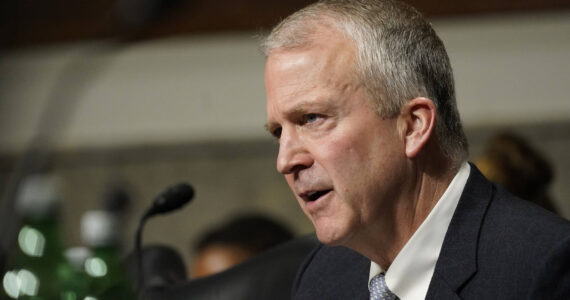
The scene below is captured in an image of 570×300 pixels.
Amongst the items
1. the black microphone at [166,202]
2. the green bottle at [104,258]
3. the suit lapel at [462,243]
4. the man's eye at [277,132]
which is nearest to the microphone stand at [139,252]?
the black microphone at [166,202]

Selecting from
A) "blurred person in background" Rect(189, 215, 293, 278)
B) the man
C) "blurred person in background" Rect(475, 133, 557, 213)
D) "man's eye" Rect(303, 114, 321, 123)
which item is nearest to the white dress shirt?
the man

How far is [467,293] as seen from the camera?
4.68 ft

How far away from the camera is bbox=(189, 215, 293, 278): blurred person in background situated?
2.93m

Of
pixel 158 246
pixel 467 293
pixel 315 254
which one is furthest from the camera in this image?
pixel 158 246

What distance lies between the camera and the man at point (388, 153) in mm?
1466

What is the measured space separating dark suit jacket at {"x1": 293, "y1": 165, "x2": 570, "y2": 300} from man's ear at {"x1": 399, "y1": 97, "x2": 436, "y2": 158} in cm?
11

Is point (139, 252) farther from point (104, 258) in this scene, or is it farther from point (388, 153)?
point (388, 153)

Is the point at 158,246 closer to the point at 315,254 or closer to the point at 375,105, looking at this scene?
the point at 315,254

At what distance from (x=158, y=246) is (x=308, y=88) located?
712 millimetres

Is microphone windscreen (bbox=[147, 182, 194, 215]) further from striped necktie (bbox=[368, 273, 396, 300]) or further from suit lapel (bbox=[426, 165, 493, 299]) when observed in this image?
suit lapel (bbox=[426, 165, 493, 299])

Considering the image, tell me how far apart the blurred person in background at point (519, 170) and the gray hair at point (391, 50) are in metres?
0.88

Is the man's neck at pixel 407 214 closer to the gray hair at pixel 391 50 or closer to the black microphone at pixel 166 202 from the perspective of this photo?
the gray hair at pixel 391 50

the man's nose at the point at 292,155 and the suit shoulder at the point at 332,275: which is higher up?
the man's nose at the point at 292,155

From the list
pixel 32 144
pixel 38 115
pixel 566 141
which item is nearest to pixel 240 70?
pixel 38 115
